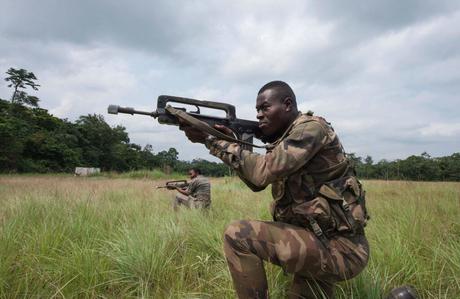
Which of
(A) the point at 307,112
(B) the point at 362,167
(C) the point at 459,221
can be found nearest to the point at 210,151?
(A) the point at 307,112

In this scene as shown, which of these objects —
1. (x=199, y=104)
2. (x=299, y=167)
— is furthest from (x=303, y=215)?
(x=199, y=104)

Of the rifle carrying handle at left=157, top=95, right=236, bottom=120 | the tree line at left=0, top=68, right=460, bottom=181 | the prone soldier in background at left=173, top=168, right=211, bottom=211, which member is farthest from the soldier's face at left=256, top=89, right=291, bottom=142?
the tree line at left=0, top=68, right=460, bottom=181

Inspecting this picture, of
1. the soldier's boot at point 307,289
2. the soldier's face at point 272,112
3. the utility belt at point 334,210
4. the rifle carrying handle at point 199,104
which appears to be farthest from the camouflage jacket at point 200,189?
the utility belt at point 334,210

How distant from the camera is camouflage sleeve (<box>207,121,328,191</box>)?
79.0 inches

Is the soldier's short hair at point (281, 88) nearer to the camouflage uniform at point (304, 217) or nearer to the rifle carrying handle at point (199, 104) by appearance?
the camouflage uniform at point (304, 217)

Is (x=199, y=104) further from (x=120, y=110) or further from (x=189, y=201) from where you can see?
(x=189, y=201)

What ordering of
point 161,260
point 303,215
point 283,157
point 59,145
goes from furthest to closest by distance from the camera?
point 59,145, point 161,260, point 303,215, point 283,157

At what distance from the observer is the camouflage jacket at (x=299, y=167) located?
2027 millimetres

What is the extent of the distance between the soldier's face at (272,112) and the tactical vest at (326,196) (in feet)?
0.53

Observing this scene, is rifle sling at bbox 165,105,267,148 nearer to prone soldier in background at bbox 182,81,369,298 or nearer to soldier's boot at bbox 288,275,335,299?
prone soldier in background at bbox 182,81,369,298

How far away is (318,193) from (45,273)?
7.15 feet

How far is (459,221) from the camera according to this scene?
13.1 ft

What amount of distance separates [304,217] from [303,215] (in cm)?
2

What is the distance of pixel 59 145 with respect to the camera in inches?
1646
